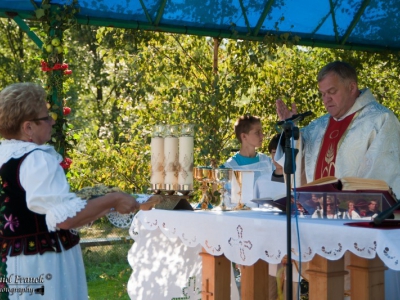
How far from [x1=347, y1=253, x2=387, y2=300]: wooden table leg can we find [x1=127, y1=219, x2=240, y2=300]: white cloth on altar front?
157 cm

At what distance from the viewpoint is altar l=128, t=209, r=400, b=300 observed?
11.1 ft

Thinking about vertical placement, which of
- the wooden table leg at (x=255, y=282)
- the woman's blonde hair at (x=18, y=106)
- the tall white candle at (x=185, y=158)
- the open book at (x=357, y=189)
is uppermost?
the woman's blonde hair at (x=18, y=106)

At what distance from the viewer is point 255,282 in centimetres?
466

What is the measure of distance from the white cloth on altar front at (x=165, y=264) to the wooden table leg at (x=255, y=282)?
19.4 inches

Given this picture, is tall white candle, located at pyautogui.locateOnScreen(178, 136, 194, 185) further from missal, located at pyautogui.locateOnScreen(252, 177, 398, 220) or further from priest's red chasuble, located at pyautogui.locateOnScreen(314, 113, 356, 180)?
priest's red chasuble, located at pyautogui.locateOnScreen(314, 113, 356, 180)

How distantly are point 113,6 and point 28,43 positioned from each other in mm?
10811

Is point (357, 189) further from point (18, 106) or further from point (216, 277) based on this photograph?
point (18, 106)

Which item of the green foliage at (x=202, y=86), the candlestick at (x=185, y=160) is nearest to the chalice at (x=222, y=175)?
the candlestick at (x=185, y=160)

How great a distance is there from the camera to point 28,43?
16609mm

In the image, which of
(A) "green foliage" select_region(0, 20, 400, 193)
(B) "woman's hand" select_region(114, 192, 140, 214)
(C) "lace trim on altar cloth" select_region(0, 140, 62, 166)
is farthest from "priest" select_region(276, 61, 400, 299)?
(C) "lace trim on altar cloth" select_region(0, 140, 62, 166)

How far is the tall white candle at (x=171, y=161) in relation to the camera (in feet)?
15.2

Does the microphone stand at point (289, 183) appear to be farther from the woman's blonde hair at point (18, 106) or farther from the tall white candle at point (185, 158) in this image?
the woman's blonde hair at point (18, 106)

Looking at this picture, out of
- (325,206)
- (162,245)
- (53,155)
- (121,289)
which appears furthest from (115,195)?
(121,289)

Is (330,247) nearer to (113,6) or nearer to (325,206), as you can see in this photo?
(325,206)
